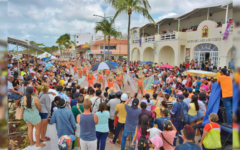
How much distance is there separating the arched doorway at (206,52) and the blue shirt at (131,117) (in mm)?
16800

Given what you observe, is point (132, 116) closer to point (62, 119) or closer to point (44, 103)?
point (62, 119)

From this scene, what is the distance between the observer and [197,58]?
772 inches

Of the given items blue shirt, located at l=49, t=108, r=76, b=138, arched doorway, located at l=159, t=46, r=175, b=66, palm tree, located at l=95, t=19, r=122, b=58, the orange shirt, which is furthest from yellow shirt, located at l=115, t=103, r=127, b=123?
palm tree, located at l=95, t=19, r=122, b=58

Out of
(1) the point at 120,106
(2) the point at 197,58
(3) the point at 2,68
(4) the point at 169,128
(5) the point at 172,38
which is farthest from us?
(5) the point at 172,38

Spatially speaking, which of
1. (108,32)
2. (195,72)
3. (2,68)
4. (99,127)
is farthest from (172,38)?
(2,68)

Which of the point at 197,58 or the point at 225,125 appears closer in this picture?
the point at 225,125

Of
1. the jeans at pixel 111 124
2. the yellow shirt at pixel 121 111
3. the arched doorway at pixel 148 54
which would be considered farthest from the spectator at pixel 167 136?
the arched doorway at pixel 148 54

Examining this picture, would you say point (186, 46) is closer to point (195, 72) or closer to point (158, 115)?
point (195, 72)

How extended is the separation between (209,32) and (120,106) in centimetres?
1711

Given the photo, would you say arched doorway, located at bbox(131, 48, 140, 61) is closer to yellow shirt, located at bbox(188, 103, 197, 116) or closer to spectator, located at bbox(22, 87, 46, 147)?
yellow shirt, located at bbox(188, 103, 197, 116)

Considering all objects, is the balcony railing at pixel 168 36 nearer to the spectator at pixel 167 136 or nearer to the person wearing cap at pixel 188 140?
the spectator at pixel 167 136

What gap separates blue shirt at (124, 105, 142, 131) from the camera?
4203 mm

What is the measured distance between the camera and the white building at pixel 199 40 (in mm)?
16219

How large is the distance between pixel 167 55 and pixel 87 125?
23.0 meters
